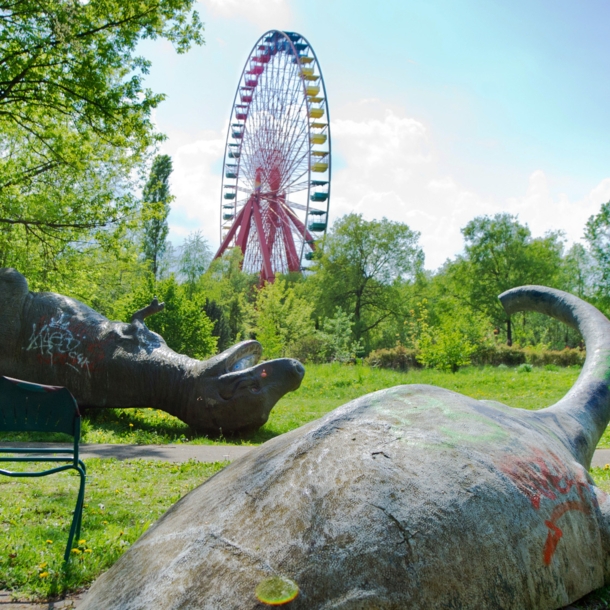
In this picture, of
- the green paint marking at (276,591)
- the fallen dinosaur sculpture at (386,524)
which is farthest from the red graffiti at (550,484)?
the green paint marking at (276,591)

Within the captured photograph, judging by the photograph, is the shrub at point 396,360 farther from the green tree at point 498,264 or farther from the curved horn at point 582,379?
the curved horn at point 582,379

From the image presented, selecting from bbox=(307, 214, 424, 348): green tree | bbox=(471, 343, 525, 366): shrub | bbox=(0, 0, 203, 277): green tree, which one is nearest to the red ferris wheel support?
bbox=(307, 214, 424, 348): green tree

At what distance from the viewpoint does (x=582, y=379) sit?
11.0 ft

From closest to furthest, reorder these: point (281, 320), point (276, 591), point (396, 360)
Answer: point (276, 591), point (396, 360), point (281, 320)

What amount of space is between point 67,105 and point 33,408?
10.2 metres

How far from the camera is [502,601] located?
62.8 inches

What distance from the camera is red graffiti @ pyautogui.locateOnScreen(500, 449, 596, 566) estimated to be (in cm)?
187

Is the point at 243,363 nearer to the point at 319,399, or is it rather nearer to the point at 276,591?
the point at 319,399

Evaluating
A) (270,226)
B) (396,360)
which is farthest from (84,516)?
(270,226)

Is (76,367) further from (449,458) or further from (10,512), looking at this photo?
(449,458)

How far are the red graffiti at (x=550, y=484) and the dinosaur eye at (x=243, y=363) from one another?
602 centimetres

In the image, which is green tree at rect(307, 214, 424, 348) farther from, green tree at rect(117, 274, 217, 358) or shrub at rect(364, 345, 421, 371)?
green tree at rect(117, 274, 217, 358)

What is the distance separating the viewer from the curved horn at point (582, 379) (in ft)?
9.44

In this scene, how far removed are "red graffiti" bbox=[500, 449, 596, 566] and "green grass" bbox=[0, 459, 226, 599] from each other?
6.69 ft
